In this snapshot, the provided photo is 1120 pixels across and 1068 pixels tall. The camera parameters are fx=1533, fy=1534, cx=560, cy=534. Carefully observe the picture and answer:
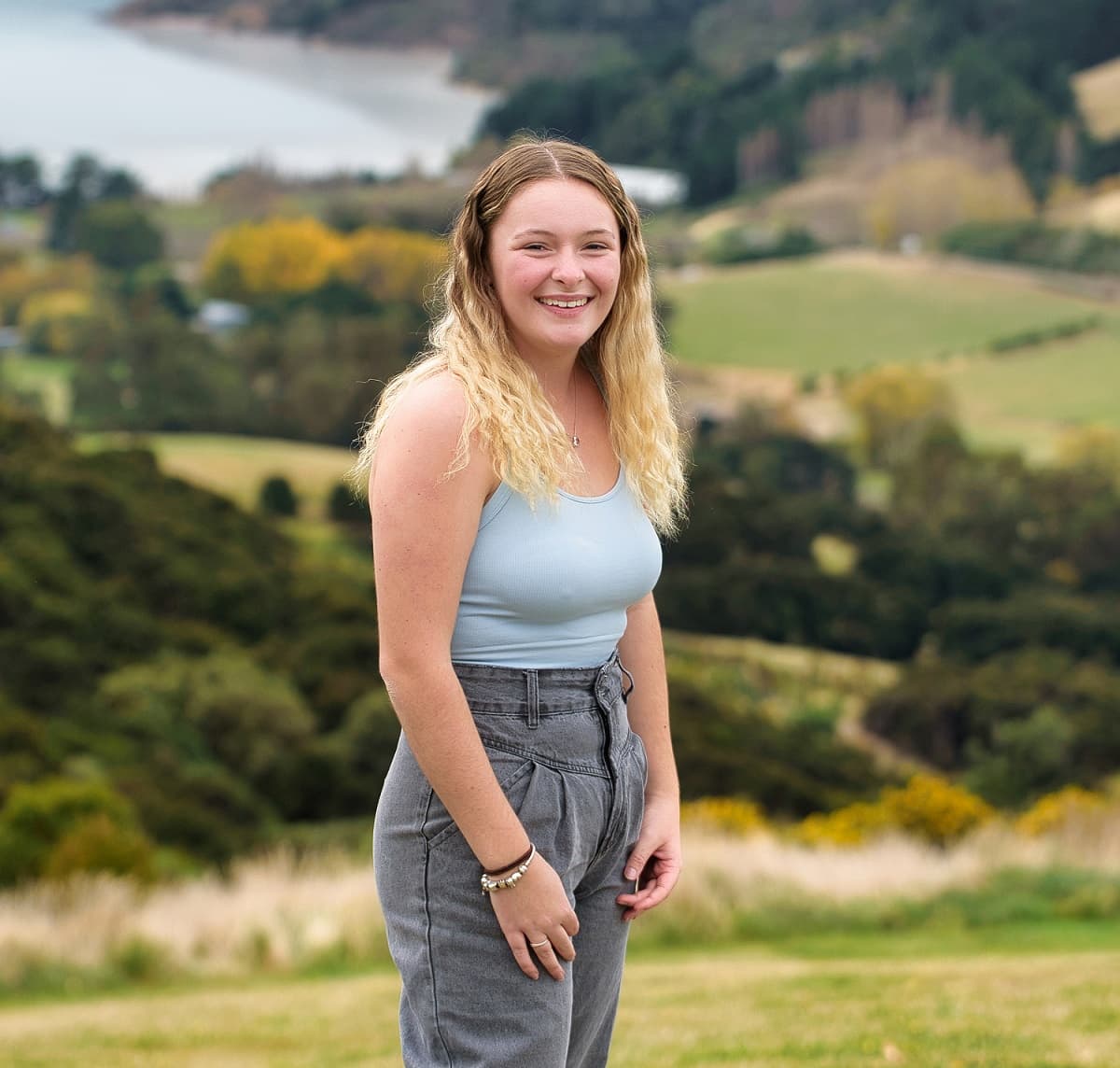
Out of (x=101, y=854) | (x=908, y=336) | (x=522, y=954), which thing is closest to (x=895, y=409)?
(x=908, y=336)

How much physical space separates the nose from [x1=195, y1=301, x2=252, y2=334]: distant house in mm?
79322

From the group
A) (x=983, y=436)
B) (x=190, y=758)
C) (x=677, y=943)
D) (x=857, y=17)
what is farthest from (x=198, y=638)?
(x=857, y=17)

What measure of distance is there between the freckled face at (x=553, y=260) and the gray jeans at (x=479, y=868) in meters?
0.40

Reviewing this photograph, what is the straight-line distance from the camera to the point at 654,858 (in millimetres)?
1921

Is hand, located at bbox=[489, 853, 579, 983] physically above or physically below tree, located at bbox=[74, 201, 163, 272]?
below

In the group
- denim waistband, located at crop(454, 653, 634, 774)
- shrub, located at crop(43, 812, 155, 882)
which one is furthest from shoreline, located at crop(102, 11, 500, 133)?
denim waistband, located at crop(454, 653, 634, 774)

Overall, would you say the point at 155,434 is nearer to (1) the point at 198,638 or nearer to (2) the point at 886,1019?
(1) the point at 198,638

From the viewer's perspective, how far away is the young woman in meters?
1.63

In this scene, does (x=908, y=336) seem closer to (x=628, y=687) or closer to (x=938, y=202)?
(x=938, y=202)

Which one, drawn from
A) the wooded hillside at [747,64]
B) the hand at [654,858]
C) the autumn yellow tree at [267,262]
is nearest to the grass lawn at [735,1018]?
the hand at [654,858]

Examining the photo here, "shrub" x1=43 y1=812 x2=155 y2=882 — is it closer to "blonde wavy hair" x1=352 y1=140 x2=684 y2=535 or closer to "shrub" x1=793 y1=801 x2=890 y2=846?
"shrub" x1=793 y1=801 x2=890 y2=846

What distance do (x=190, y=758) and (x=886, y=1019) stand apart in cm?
1988

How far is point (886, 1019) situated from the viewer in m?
3.43

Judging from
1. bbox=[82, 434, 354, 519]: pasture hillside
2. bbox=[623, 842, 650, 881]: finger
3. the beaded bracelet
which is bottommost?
bbox=[82, 434, 354, 519]: pasture hillside
